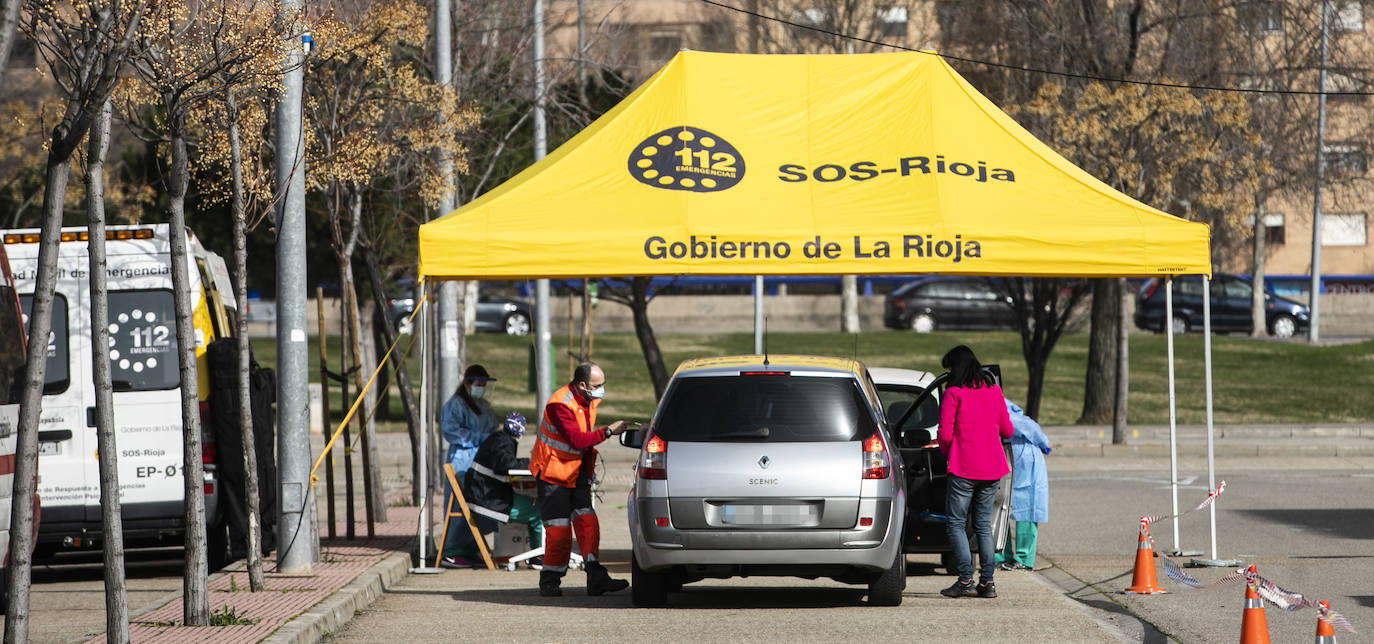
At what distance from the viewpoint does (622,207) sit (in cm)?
1206

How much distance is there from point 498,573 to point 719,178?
359cm

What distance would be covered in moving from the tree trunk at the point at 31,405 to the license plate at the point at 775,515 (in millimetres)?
4173

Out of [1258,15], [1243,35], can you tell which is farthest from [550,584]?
[1258,15]

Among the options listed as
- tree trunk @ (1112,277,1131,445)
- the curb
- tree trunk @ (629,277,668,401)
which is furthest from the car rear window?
tree trunk @ (629,277,668,401)

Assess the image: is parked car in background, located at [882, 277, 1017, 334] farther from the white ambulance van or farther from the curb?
the white ambulance van

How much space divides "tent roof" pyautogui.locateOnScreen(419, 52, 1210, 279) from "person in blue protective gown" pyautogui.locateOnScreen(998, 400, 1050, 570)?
1220mm

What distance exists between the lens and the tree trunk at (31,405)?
273 inches

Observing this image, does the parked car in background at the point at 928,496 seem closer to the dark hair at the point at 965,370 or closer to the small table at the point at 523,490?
the dark hair at the point at 965,370

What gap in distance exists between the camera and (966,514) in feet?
35.1

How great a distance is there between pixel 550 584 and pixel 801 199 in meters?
3.53

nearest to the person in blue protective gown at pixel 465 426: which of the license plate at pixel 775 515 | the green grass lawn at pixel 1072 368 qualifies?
the license plate at pixel 775 515

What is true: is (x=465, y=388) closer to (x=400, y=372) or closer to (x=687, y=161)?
(x=687, y=161)

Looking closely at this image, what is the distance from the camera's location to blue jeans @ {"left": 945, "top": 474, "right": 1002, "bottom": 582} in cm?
1059

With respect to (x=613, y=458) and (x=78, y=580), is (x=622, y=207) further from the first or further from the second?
(x=613, y=458)
